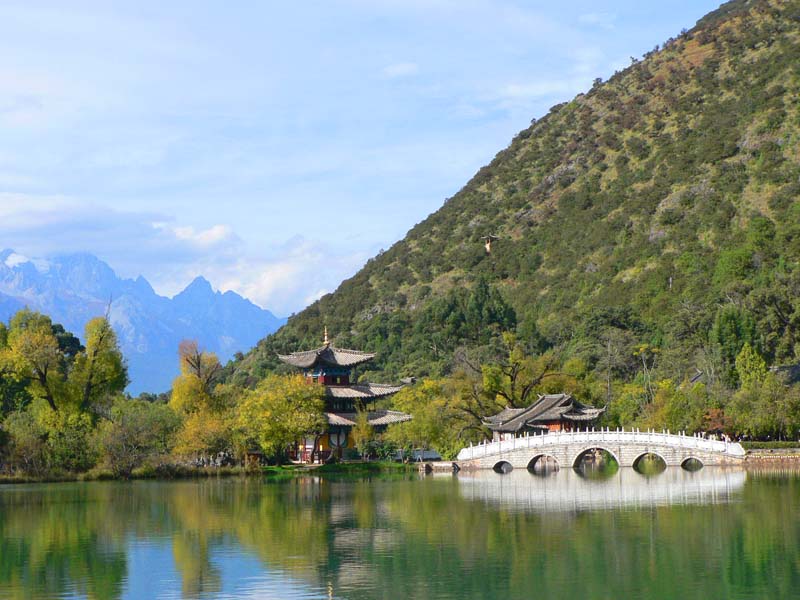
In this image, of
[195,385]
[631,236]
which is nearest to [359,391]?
[195,385]

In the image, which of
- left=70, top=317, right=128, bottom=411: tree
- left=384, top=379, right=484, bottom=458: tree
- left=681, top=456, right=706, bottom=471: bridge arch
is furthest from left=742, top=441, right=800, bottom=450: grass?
left=70, top=317, right=128, bottom=411: tree

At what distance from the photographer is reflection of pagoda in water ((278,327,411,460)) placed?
78.9m

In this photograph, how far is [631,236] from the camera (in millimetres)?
132750

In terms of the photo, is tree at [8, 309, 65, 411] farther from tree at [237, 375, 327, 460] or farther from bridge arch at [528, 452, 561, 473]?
bridge arch at [528, 452, 561, 473]

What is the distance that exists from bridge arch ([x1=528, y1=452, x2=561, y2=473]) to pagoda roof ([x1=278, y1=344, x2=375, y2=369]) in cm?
1384

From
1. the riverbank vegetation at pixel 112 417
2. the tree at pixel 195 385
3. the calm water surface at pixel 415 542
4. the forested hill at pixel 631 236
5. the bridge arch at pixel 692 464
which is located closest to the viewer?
the calm water surface at pixel 415 542

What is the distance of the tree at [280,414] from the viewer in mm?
70125

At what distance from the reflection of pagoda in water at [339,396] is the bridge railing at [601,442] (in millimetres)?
9091

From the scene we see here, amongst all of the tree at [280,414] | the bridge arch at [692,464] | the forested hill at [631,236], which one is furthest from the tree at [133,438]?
the forested hill at [631,236]

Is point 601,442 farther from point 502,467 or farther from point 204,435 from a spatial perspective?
point 204,435

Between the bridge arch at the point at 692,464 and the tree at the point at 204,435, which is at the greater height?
the tree at the point at 204,435

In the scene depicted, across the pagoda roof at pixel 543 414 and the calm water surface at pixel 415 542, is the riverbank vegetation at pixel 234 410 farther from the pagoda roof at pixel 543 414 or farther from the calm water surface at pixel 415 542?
the calm water surface at pixel 415 542

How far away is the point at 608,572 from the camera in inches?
1128

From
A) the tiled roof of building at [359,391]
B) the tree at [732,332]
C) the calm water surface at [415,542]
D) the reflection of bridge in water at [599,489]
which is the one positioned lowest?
the calm water surface at [415,542]
